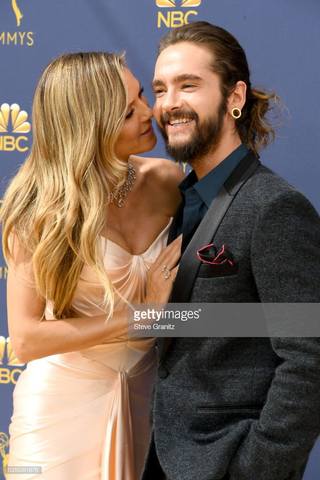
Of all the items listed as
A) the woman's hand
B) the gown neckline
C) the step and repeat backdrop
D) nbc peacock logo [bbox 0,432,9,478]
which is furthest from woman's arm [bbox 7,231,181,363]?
nbc peacock logo [bbox 0,432,9,478]

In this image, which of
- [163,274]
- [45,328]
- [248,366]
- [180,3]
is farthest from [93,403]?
[180,3]

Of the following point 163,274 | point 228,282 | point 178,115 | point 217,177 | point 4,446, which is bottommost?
point 4,446

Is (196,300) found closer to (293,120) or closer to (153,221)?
(153,221)

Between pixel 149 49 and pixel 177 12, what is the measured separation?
0.14 metres

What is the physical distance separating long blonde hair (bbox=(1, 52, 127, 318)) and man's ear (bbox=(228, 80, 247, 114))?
258 mm

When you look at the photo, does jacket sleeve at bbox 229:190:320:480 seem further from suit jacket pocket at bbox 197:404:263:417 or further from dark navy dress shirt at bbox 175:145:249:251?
dark navy dress shirt at bbox 175:145:249:251

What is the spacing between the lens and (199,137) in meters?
1.67

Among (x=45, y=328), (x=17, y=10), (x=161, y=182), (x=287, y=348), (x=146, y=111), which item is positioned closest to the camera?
(x=287, y=348)

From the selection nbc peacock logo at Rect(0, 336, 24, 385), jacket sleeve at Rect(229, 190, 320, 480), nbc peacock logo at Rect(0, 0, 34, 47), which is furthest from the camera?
nbc peacock logo at Rect(0, 336, 24, 385)

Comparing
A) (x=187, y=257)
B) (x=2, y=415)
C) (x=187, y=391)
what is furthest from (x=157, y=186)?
(x=2, y=415)

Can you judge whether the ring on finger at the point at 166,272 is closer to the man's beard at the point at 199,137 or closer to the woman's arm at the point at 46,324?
the woman's arm at the point at 46,324

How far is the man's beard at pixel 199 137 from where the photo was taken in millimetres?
1676

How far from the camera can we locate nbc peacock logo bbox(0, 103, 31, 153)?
2.61 meters

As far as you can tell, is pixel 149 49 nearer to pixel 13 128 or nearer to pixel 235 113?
pixel 13 128
